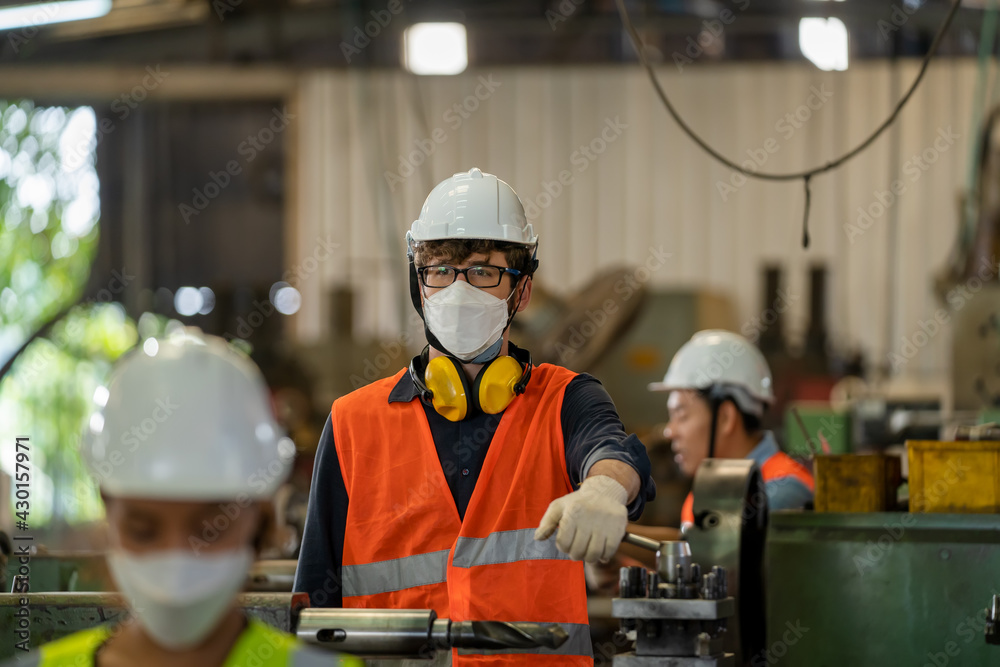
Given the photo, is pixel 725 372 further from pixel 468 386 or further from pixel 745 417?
pixel 468 386

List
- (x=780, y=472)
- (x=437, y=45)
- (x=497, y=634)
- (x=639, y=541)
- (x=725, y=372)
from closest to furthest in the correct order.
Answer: (x=497, y=634) → (x=639, y=541) → (x=780, y=472) → (x=725, y=372) → (x=437, y=45)

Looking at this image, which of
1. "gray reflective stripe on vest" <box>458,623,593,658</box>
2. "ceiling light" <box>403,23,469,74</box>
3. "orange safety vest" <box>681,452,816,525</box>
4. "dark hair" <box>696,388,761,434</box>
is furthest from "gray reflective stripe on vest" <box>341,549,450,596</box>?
"ceiling light" <box>403,23,469,74</box>

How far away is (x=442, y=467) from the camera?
88.4 inches

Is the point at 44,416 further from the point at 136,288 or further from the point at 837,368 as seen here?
the point at 837,368

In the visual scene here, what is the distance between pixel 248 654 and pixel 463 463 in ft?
3.50

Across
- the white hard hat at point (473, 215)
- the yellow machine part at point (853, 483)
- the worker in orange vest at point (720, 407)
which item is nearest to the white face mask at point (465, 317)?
the white hard hat at point (473, 215)

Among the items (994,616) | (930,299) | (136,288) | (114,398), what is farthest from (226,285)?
(114,398)

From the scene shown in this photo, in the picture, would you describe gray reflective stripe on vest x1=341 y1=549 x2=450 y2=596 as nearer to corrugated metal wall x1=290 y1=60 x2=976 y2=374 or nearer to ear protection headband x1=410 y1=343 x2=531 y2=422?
ear protection headband x1=410 y1=343 x2=531 y2=422

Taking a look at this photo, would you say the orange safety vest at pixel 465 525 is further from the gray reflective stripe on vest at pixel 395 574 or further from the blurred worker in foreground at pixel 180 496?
the blurred worker in foreground at pixel 180 496

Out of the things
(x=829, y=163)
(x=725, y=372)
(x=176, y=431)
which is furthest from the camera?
(x=725, y=372)

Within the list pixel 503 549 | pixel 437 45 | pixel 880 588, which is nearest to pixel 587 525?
pixel 503 549

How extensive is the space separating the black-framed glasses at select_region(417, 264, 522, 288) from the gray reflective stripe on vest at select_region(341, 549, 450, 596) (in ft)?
1.81

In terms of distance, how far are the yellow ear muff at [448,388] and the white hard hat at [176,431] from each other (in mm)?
1063

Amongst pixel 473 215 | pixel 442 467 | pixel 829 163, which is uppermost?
pixel 829 163
